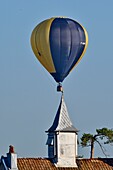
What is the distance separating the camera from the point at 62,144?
8194 cm

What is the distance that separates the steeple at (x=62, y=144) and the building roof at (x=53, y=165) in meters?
0.51

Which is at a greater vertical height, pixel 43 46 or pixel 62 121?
pixel 43 46

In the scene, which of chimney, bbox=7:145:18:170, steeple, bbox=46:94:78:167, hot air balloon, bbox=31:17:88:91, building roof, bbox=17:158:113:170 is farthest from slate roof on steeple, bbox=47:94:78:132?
chimney, bbox=7:145:18:170

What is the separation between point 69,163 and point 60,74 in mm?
8509

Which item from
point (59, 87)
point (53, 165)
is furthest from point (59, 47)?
point (53, 165)

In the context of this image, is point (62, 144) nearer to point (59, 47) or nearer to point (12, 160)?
point (12, 160)

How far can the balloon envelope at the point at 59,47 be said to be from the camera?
88.8 meters

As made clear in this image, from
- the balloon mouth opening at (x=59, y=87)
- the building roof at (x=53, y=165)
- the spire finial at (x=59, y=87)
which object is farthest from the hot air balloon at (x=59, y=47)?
the building roof at (x=53, y=165)

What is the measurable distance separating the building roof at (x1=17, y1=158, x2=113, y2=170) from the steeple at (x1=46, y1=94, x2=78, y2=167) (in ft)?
1.66

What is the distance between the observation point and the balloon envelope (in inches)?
3494

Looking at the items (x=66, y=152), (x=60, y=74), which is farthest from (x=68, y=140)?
(x=60, y=74)

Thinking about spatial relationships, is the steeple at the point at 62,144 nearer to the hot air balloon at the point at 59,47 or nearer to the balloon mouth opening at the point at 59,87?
the balloon mouth opening at the point at 59,87

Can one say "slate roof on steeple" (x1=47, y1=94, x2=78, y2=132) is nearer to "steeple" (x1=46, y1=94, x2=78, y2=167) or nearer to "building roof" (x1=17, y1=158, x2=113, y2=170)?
"steeple" (x1=46, y1=94, x2=78, y2=167)

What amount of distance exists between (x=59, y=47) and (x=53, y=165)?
422 inches
